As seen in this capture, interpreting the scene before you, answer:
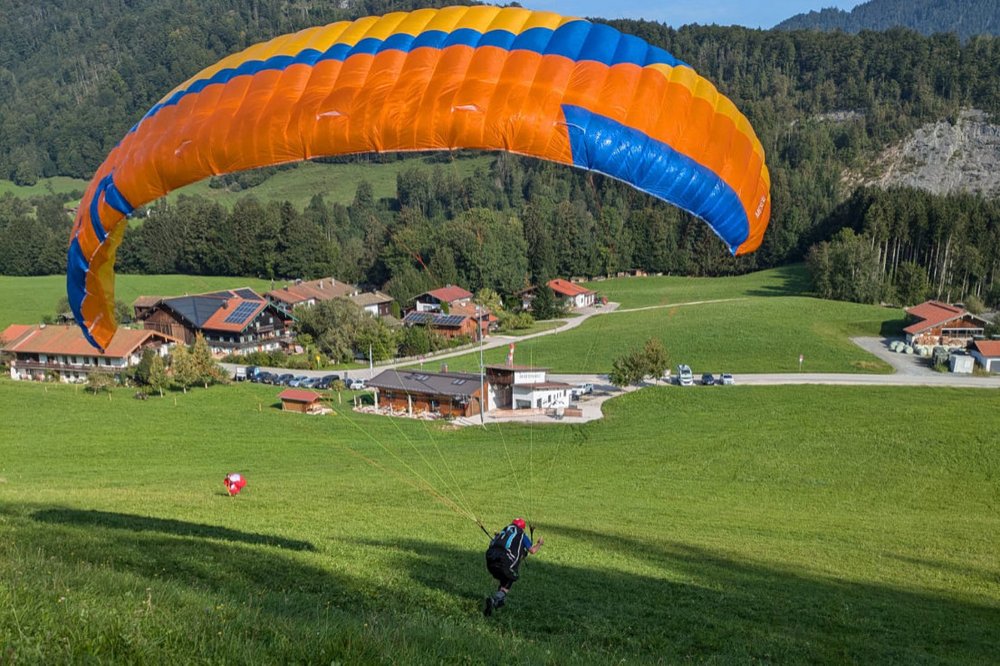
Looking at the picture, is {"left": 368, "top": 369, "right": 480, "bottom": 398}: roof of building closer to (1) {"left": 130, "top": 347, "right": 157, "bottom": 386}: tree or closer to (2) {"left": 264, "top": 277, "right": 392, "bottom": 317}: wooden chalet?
(1) {"left": 130, "top": 347, "right": 157, "bottom": 386}: tree

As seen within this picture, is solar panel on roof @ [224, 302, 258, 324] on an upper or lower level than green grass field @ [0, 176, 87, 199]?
lower

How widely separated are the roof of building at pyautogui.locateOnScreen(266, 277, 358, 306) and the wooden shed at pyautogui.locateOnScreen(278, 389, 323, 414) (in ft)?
119

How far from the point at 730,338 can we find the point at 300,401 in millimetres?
33841

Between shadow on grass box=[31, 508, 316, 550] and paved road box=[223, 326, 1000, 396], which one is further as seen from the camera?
paved road box=[223, 326, 1000, 396]

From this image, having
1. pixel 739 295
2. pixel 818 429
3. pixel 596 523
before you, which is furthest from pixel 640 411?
pixel 739 295

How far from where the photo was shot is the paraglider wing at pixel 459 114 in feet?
31.6

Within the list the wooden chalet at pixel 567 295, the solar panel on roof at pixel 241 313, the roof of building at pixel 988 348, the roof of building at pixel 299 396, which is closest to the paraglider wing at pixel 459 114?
the roof of building at pixel 299 396

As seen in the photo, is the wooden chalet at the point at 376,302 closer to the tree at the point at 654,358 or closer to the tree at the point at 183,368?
the tree at the point at 183,368

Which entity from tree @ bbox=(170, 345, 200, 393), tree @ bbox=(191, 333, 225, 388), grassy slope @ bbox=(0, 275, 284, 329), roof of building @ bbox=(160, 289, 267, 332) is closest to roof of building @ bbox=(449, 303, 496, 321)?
roof of building @ bbox=(160, 289, 267, 332)

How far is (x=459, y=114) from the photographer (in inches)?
379

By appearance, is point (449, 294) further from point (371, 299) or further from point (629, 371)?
point (629, 371)

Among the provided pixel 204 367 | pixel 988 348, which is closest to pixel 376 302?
pixel 204 367

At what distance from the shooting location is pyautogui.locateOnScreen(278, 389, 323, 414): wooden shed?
3841 cm

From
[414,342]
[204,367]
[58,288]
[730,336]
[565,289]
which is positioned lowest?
[204,367]
